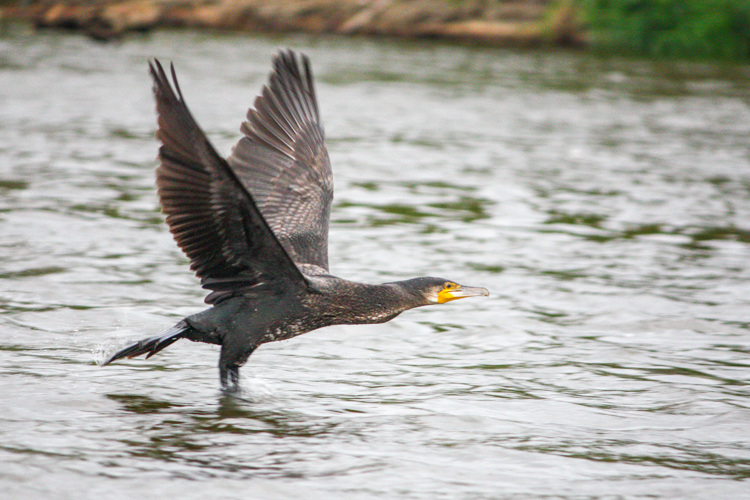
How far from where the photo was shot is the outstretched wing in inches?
247

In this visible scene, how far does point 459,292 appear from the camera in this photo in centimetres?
561

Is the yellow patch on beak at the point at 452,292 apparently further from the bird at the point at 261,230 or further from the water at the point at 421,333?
the water at the point at 421,333

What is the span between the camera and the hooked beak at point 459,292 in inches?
218

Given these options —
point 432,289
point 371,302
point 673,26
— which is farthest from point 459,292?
point 673,26

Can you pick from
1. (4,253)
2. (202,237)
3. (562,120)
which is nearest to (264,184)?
(202,237)

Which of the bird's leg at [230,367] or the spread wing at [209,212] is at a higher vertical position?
the spread wing at [209,212]

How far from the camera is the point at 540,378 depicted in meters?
6.12

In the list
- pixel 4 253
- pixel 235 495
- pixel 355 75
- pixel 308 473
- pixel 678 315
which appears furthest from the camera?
pixel 355 75

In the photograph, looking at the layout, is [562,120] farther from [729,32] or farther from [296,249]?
[729,32]

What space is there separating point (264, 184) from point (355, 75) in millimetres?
17503

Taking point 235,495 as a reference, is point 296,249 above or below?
above

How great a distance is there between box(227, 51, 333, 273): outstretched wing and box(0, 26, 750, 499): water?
86 centimetres

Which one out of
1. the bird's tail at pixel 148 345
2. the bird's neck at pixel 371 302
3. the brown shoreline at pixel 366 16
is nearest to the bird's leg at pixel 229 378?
the bird's tail at pixel 148 345

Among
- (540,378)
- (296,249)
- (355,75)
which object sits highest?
(355,75)
